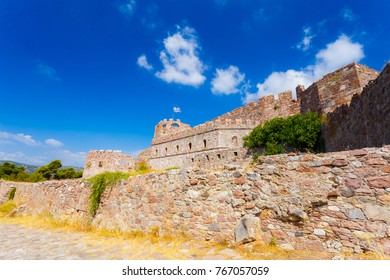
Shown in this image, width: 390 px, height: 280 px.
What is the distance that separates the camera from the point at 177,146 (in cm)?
3105

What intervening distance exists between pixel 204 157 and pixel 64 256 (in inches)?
600

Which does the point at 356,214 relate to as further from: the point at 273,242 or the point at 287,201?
the point at 273,242

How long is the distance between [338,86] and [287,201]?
10.5 meters

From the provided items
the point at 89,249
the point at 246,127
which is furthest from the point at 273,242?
the point at 246,127

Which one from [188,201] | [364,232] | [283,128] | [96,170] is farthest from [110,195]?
[96,170]

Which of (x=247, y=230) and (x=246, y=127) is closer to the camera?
(x=247, y=230)

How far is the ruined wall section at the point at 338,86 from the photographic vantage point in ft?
36.6

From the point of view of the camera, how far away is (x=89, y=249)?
18.4 ft

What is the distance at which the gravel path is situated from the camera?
469cm

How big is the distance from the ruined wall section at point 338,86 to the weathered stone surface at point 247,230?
360 inches

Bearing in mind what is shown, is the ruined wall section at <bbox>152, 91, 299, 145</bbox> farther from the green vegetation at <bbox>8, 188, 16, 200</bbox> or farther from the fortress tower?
the green vegetation at <bbox>8, 188, 16, 200</bbox>

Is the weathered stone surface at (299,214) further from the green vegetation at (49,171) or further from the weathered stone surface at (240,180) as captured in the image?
the green vegetation at (49,171)

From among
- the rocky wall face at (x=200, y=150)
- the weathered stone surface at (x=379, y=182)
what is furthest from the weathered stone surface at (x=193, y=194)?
the rocky wall face at (x=200, y=150)

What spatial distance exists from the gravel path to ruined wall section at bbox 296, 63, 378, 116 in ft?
34.2
